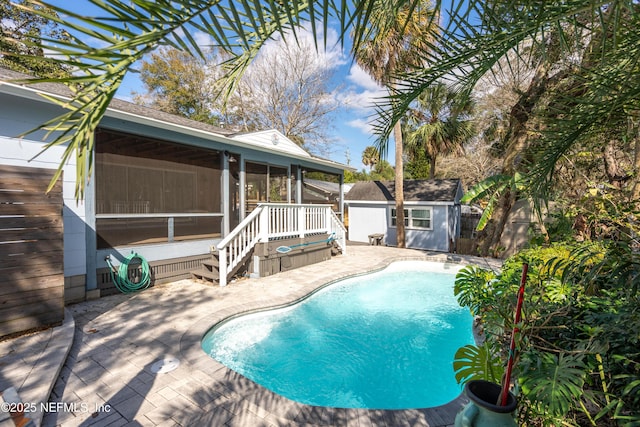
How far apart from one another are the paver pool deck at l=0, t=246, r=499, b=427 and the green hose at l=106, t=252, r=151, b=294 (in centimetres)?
61

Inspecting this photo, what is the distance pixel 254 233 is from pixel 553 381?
694cm

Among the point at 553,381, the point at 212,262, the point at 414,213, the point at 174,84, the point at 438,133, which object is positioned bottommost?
the point at 212,262

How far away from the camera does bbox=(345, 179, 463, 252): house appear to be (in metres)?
13.9

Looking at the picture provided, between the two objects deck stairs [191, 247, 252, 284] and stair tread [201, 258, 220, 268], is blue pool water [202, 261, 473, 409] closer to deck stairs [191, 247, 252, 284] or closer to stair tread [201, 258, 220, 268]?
deck stairs [191, 247, 252, 284]

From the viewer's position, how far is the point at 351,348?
16.7 feet

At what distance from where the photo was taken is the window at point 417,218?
47.2 feet

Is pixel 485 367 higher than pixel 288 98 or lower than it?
lower

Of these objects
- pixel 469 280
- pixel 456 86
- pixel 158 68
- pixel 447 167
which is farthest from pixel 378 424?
pixel 158 68

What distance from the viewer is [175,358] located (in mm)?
3779

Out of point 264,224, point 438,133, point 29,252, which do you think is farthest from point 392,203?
point 29,252

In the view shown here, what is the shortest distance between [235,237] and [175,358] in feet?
12.7

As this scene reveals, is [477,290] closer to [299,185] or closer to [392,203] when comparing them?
[299,185]

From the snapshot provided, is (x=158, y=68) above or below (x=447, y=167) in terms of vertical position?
above

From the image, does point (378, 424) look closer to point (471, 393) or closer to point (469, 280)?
point (471, 393)
